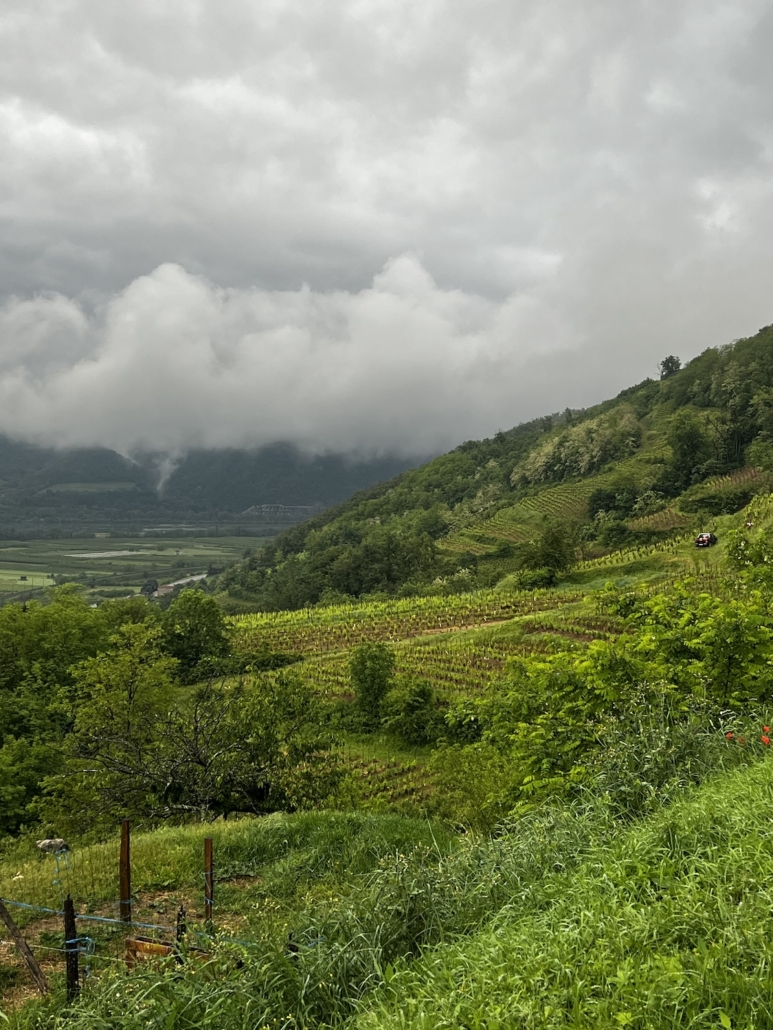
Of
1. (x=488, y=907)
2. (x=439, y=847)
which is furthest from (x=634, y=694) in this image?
(x=488, y=907)

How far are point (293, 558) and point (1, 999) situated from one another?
113 m

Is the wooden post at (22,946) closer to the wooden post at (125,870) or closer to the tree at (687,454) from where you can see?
the wooden post at (125,870)

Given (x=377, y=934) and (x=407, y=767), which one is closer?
(x=377, y=934)

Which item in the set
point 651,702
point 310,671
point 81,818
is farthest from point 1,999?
point 310,671

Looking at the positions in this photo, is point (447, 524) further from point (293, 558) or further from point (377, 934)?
point (377, 934)

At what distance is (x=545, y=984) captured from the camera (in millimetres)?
3221

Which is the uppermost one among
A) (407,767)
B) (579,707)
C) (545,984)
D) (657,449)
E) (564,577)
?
(657,449)

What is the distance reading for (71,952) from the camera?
4656 millimetres

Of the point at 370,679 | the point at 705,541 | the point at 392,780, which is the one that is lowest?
the point at 392,780

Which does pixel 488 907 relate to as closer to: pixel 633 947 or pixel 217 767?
pixel 633 947

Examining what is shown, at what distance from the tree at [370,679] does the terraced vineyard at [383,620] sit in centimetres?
1254

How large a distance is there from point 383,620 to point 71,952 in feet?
146

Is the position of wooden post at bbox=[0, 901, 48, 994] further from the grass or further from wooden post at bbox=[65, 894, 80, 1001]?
the grass

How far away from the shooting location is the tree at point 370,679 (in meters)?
28.1
